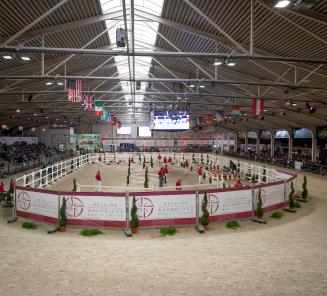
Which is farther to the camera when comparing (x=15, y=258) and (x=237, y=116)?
(x=237, y=116)

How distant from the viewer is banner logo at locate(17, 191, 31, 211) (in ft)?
42.4

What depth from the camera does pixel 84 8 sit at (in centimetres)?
1462

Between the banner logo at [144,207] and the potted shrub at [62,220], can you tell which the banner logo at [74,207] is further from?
the banner logo at [144,207]

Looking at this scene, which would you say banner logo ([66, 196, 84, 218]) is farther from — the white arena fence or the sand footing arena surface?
the sand footing arena surface

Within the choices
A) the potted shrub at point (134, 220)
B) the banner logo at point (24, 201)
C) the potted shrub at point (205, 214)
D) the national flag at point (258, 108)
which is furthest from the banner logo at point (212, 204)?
the national flag at point (258, 108)

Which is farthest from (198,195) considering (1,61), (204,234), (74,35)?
(1,61)

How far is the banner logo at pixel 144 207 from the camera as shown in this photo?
38.4ft

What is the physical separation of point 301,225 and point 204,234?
171 inches

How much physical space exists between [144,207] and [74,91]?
11.0m

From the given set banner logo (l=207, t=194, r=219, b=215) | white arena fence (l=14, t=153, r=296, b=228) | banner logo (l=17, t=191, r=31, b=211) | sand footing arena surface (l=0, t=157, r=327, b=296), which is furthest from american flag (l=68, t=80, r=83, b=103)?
banner logo (l=207, t=194, r=219, b=215)

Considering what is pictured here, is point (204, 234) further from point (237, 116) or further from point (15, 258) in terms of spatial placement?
point (237, 116)

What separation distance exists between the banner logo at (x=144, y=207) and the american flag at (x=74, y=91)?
1016 cm

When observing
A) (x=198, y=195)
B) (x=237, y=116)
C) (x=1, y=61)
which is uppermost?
(x=1, y=61)

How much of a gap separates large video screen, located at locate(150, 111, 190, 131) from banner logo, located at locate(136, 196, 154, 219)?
17.5m
